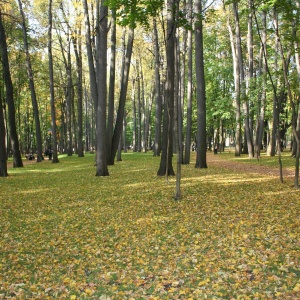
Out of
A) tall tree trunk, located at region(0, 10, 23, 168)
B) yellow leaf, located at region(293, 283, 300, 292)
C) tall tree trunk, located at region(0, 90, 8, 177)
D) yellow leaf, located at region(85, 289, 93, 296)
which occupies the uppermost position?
tall tree trunk, located at region(0, 10, 23, 168)

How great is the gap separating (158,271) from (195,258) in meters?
0.66

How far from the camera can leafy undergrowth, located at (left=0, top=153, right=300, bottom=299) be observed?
12.6 ft

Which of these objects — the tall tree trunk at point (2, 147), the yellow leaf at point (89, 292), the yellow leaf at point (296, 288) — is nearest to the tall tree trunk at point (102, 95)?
the tall tree trunk at point (2, 147)

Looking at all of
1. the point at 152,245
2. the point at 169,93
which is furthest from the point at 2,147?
the point at 152,245

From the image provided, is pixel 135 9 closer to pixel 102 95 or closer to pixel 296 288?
pixel 102 95

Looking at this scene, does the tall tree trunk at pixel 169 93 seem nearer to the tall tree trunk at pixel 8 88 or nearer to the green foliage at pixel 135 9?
the green foliage at pixel 135 9

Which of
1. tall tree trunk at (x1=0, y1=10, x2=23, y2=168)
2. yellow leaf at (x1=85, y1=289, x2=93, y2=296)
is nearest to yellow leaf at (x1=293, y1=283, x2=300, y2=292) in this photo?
yellow leaf at (x1=85, y1=289, x2=93, y2=296)

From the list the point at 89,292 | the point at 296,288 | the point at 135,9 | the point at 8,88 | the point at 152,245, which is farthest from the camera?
the point at 8,88

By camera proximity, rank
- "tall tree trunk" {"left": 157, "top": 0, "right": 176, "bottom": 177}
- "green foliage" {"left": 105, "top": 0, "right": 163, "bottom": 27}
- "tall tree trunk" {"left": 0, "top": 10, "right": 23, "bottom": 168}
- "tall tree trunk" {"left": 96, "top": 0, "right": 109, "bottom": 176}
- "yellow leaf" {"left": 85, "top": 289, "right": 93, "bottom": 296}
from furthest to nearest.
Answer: "tall tree trunk" {"left": 0, "top": 10, "right": 23, "bottom": 168} < "tall tree trunk" {"left": 96, "top": 0, "right": 109, "bottom": 176} < "tall tree trunk" {"left": 157, "top": 0, "right": 176, "bottom": 177} < "green foliage" {"left": 105, "top": 0, "right": 163, "bottom": 27} < "yellow leaf" {"left": 85, "top": 289, "right": 93, "bottom": 296}

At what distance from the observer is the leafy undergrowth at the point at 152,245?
385 centimetres

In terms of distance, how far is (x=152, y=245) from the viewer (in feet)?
17.3

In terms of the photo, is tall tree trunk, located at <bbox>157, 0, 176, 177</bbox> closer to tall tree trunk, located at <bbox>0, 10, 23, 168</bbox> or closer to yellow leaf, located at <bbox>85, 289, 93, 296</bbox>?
yellow leaf, located at <bbox>85, 289, 93, 296</bbox>

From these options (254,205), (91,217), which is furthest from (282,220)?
(91,217)

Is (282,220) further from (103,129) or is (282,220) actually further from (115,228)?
(103,129)
